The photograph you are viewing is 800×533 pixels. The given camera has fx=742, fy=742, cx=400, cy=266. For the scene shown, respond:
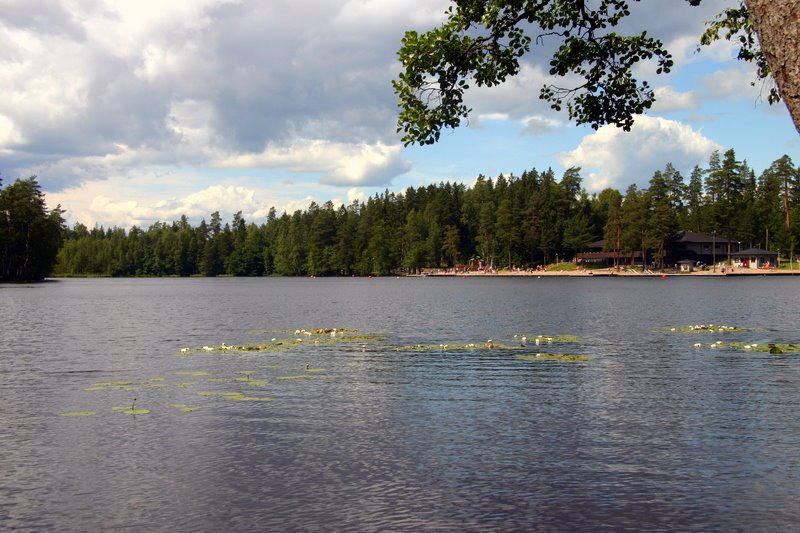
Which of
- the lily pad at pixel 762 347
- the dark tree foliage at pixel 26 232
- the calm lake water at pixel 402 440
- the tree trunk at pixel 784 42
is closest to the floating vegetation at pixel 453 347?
the calm lake water at pixel 402 440

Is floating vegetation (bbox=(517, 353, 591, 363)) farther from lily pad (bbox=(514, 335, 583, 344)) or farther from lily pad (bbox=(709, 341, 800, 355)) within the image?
lily pad (bbox=(709, 341, 800, 355))

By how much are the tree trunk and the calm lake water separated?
861 centimetres

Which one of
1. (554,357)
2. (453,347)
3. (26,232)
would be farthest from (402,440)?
(26,232)

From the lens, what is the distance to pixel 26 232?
175750mm

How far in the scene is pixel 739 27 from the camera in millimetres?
15508

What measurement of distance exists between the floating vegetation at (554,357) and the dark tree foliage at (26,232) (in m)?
160

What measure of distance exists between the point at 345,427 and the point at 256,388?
24.9 ft

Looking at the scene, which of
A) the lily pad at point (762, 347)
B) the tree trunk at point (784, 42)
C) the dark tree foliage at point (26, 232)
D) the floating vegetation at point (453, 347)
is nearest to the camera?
the tree trunk at point (784, 42)

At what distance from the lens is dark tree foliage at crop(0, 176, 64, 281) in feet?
565

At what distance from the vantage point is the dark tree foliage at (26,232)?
17212cm

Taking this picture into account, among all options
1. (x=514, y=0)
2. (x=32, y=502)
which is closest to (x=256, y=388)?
(x=32, y=502)

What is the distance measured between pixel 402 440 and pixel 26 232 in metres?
180

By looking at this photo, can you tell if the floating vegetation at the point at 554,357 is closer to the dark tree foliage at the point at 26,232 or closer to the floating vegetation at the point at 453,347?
the floating vegetation at the point at 453,347

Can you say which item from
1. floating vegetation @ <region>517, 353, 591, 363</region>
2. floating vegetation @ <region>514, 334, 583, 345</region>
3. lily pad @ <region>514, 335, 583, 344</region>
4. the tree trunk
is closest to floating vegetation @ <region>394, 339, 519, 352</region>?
floating vegetation @ <region>514, 334, 583, 345</region>
